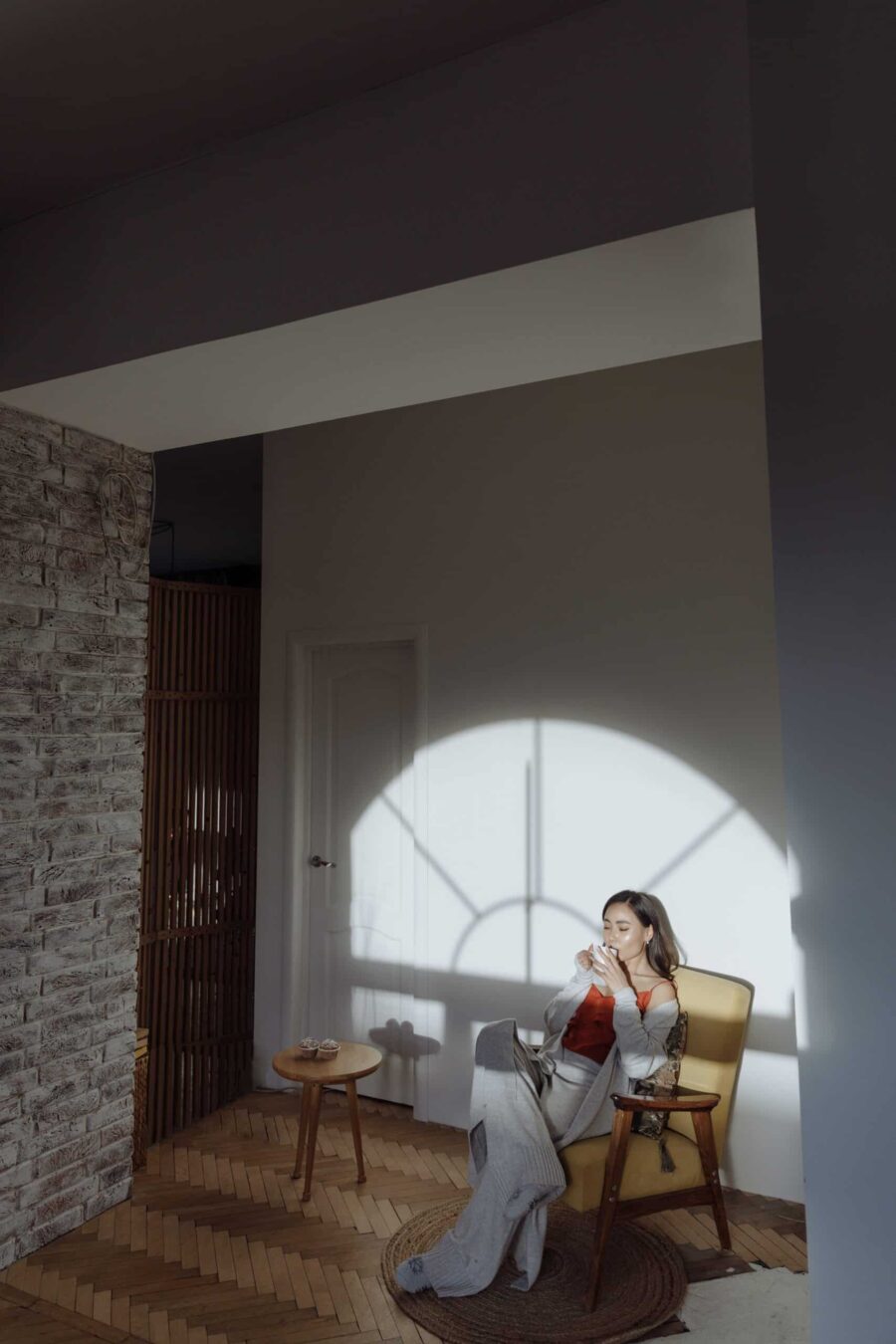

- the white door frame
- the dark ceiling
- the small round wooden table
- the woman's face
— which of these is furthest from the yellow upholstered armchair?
the dark ceiling

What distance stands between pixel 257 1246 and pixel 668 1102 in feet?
4.54

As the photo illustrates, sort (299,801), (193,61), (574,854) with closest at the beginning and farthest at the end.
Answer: (193,61)
(574,854)
(299,801)

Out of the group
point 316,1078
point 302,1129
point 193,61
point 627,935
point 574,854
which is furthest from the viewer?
point 574,854

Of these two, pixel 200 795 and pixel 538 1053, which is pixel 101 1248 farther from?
pixel 200 795

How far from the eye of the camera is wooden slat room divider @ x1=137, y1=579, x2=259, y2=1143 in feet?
13.5

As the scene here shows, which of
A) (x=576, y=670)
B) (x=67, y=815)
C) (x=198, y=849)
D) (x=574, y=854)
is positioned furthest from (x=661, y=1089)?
(x=198, y=849)

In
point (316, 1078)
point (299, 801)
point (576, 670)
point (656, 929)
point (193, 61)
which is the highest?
point (193, 61)

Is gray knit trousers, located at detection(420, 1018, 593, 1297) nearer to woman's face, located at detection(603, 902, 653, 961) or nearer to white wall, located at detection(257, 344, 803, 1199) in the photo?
woman's face, located at detection(603, 902, 653, 961)

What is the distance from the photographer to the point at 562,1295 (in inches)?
107

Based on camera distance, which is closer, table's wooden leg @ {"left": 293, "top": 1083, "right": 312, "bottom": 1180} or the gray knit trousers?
the gray knit trousers

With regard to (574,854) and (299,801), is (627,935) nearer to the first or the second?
(574,854)

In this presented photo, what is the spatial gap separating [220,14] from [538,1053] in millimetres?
3025

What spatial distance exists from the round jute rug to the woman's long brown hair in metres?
0.85

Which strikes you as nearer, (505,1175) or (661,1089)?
(505,1175)
